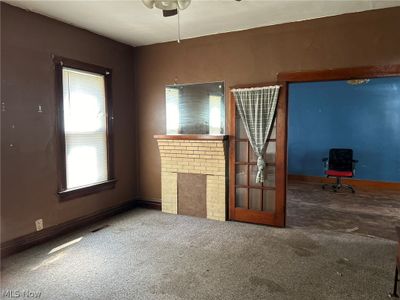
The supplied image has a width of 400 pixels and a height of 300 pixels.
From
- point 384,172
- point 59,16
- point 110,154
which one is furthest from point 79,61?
point 384,172

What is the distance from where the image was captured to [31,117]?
121 inches

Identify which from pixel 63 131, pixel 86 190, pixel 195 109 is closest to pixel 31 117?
pixel 63 131

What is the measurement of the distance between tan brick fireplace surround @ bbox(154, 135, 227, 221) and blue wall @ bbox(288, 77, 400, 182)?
3513 mm

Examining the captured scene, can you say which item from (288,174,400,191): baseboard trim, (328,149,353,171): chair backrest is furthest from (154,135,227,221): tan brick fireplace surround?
(288,174,400,191): baseboard trim

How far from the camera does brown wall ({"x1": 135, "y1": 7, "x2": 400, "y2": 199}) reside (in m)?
3.17

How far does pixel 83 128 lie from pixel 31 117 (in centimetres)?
71

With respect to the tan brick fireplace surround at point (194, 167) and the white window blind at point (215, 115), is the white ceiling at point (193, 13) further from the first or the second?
the tan brick fireplace surround at point (194, 167)

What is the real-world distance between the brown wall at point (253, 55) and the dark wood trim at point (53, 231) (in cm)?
73

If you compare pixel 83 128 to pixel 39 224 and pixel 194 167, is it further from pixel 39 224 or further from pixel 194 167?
pixel 194 167

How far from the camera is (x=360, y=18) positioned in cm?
320

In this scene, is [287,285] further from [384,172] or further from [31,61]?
[384,172]

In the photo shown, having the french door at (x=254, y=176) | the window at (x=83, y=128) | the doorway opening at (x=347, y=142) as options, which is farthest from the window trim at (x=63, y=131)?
the doorway opening at (x=347, y=142)

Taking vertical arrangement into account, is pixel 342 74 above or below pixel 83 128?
above

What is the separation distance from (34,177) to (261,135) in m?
2.70
